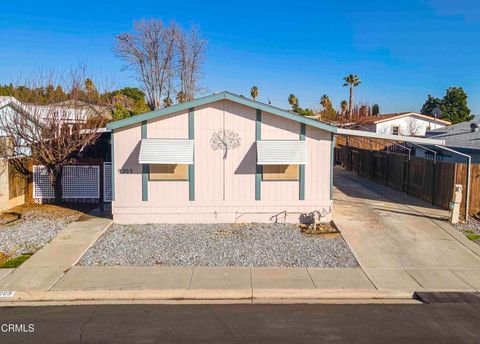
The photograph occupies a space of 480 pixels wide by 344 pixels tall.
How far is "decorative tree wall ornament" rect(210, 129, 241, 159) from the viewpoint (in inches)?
519

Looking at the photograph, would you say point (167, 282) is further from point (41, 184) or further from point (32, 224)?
point (41, 184)

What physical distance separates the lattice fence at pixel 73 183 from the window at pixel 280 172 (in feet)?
21.9

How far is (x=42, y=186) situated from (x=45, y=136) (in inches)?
91.9

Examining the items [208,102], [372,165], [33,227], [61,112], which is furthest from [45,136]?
[372,165]

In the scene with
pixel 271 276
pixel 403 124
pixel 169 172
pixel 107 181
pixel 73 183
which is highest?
pixel 403 124

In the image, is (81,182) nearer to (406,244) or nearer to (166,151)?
(166,151)

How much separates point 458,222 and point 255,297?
8.49m

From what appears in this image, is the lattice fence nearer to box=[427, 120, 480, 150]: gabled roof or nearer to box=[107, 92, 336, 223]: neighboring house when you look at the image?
box=[107, 92, 336, 223]: neighboring house

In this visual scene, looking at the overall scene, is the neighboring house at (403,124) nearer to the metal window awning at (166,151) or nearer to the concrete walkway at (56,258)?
the metal window awning at (166,151)

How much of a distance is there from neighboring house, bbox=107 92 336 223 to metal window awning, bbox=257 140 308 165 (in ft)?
0.10

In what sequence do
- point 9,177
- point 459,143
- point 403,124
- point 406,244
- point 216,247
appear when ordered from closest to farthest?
point 216,247 < point 406,244 < point 9,177 < point 459,143 < point 403,124

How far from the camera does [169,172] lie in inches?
518

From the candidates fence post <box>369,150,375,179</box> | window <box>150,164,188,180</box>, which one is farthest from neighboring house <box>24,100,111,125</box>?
fence post <box>369,150,375,179</box>

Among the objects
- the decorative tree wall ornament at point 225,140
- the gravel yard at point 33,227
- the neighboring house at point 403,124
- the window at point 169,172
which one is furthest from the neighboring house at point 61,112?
the neighboring house at point 403,124
